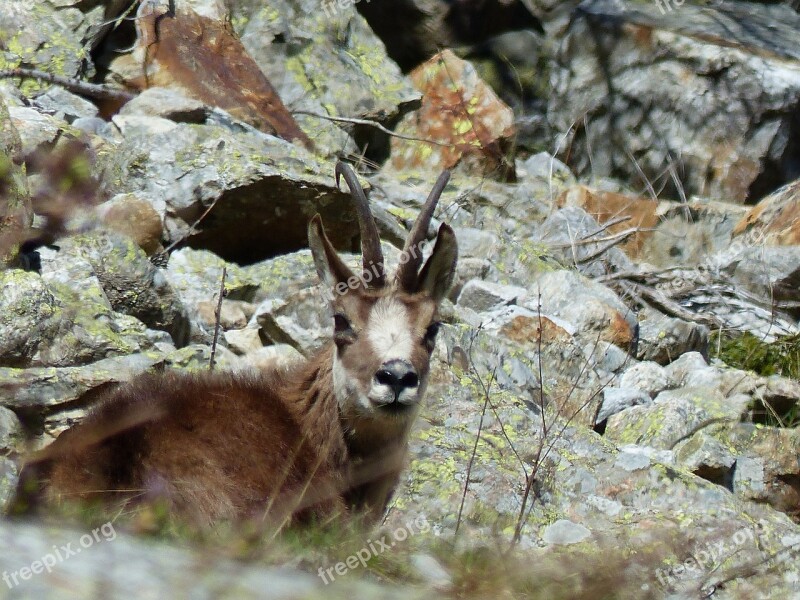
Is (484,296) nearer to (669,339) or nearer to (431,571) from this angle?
(669,339)

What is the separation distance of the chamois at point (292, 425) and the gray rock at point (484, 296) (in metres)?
2.80

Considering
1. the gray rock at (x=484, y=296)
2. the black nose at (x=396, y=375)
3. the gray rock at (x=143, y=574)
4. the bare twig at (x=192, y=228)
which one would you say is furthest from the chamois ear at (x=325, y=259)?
the gray rock at (x=484, y=296)

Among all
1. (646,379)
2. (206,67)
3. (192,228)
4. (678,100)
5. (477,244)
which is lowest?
(646,379)

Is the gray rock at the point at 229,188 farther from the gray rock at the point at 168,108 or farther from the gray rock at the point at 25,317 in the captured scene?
the gray rock at the point at 25,317

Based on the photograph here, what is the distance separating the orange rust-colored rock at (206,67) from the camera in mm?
10227

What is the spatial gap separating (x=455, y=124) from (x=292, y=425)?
734cm

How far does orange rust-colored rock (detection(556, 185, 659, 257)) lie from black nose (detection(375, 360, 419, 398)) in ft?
22.9

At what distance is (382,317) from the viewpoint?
5.65 m

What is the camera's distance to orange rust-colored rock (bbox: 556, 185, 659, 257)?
1206 centimetres

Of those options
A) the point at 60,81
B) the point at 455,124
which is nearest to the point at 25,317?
the point at 60,81

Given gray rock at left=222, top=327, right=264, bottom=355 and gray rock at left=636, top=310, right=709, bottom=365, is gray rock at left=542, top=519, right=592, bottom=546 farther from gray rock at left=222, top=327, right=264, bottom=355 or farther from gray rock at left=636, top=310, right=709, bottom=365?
gray rock at left=636, top=310, right=709, bottom=365

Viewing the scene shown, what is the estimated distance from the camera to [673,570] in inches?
226

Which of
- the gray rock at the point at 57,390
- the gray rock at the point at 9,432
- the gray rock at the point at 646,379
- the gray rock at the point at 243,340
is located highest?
the gray rock at the point at 9,432

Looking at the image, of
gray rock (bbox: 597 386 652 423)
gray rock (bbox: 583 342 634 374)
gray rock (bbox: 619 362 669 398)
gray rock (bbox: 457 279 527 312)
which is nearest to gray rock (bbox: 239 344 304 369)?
gray rock (bbox: 457 279 527 312)
